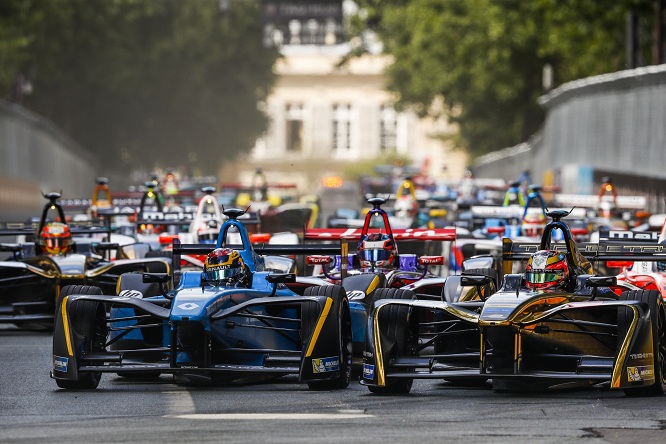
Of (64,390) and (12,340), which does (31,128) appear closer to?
(12,340)

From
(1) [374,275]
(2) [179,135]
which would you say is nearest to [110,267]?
(1) [374,275]

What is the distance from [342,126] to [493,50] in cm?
10142

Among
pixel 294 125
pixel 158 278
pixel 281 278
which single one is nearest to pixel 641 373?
pixel 281 278

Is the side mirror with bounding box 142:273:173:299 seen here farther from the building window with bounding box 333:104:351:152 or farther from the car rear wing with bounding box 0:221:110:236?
the building window with bounding box 333:104:351:152

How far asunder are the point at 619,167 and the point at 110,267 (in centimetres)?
2513

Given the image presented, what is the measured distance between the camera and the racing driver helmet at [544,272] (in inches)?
569

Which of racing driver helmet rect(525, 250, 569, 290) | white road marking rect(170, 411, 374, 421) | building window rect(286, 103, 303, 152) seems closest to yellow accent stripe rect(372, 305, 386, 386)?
white road marking rect(170, 411, 374, 421)

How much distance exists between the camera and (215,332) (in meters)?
14.3

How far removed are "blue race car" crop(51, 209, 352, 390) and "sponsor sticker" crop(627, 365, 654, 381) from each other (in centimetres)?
240

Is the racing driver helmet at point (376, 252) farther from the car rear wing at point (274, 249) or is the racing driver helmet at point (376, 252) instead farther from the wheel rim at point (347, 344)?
the wheel rim at point (347, 344)

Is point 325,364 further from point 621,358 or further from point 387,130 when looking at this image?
point 387,130

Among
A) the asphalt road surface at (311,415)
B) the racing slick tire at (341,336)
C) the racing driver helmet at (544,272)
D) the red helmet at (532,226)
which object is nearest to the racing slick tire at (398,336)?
the asphalt road surface at (311,415)

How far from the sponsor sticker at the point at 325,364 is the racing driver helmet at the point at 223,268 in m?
1.35

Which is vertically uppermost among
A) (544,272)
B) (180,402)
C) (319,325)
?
(544,272)
